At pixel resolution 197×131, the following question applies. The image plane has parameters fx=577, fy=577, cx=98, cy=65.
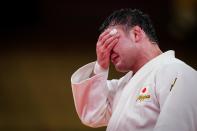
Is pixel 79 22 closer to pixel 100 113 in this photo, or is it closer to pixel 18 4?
pixel 18 4

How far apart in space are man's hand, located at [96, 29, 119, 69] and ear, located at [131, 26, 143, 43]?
0.35ft

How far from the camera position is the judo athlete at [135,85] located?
10.7 feet

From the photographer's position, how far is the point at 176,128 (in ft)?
10.6

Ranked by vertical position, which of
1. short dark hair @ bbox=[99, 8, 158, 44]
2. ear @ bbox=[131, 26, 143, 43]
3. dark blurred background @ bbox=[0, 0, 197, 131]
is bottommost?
dark blurred background @ bbox=[0, 0, 197, 131]

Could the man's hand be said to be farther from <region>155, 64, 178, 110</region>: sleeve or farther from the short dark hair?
<region>155, 64, 178, 110</region>: sleeve

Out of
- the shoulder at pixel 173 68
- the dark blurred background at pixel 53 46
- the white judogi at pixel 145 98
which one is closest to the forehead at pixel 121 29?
the white judogi at pixel 145 98

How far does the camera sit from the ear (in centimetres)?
373

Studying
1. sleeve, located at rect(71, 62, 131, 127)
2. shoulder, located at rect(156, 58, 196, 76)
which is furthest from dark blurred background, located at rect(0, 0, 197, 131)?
shoulder, located at rect(156, 58, 196, 76)

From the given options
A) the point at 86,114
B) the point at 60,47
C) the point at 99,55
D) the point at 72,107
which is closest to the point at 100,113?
the point at 86,114

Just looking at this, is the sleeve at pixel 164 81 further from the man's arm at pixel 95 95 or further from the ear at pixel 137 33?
the man's arm at pixel 95 95

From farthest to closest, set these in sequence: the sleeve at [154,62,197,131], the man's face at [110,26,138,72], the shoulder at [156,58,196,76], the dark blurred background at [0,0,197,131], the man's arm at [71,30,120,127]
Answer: the dark blurred background at [0,0,197,131], the man's arm at [71,30,120,127], the man's face at [110,26,138,72], the shoulder at [156,58,196,76], the sleeve at [154,62,197,131]

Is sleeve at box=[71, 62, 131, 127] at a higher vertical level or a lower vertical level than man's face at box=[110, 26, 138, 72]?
lower

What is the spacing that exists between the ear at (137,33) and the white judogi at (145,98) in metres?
0.18

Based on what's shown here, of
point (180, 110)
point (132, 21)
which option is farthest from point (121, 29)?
point (180, 110)
